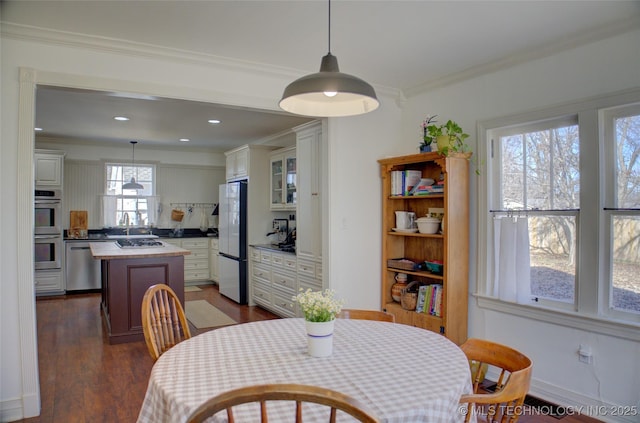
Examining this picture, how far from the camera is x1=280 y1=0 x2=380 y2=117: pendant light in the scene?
161 centimetres

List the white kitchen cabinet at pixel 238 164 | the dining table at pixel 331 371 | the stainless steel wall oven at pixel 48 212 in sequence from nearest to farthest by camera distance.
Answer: the dining table at pixel 331 371 → the white kitchen cabinet at pixel 238 164 → the stainless steel wall oven at pixel 48 212

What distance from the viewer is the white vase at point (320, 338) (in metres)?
1.69

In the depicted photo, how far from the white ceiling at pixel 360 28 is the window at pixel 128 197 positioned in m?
4.99

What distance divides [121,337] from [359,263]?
2530 mm

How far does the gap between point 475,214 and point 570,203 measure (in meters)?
0.69

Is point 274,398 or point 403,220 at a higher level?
point 403,220

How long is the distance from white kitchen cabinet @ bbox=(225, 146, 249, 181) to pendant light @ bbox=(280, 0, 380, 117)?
13.0 ft

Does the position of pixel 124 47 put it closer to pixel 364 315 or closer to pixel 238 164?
pixel 364 315

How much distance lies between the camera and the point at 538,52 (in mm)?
2904

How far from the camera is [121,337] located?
4227mm

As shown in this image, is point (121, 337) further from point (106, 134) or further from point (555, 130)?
point (555, 130)

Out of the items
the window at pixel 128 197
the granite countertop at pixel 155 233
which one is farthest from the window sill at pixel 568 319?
the window at pixel 128 197

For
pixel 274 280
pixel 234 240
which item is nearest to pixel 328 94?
pixel 274 280

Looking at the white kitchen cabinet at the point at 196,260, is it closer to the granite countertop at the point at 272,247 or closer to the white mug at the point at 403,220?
the granite countertop at the point at 272,247
